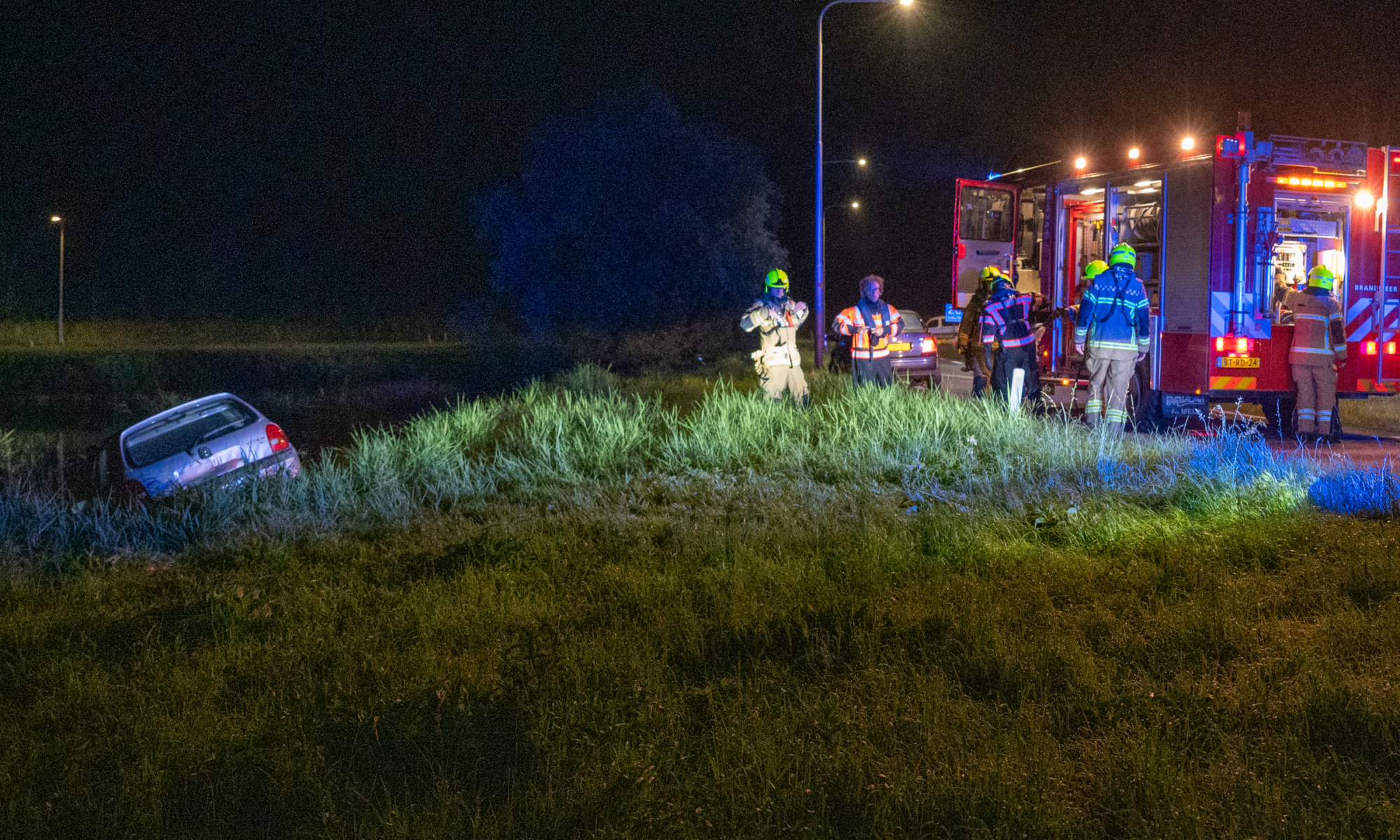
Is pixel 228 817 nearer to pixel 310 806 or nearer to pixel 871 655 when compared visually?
pixel 310 806

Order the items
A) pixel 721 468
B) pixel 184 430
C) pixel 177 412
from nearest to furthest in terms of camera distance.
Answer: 1. pixel 721 468
2. pixel 184 430
3. pixel 177 412

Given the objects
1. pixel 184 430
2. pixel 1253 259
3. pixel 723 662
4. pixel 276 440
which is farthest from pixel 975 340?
pixel 723 662

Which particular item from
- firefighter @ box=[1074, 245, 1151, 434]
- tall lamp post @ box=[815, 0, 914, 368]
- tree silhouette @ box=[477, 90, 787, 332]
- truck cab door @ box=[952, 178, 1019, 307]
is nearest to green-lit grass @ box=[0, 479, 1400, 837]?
firefighter @ box=[1074, 245, 1151, 434]

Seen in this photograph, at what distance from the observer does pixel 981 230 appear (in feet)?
46.5

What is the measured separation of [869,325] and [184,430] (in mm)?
6765

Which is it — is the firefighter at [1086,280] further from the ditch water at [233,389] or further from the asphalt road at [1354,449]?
the ditch water at [233,389]

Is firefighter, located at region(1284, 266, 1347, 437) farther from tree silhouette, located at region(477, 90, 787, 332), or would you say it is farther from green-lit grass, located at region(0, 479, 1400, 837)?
tree silhouette, located at region(477, 90, 787, 332)

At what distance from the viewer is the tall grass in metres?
6.96

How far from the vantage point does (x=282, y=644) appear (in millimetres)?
4926

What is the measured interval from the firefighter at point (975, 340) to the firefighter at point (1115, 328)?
129 cm

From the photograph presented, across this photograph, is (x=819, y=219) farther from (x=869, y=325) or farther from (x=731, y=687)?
(x=731, y=687)

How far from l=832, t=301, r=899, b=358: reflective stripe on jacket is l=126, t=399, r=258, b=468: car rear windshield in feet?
19.6

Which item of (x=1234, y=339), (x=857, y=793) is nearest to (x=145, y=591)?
(x=857, y=793)

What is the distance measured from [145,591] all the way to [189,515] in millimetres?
1648
